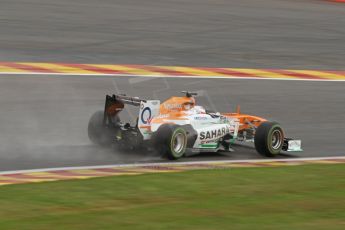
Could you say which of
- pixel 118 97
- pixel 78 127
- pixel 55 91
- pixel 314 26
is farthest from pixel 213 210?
pixel 314 26

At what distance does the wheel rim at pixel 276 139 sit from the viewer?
14.0 m

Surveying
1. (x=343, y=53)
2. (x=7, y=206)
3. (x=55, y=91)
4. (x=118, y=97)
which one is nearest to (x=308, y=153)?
(x=118, y=97)

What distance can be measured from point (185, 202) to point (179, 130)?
3.77 m

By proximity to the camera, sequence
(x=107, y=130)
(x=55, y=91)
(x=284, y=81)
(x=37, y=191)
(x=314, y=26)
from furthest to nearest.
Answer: (x=314, y=26)
(x=284, y=81)
(x=55, y=91)
(x=107, y=130)
(x=37, y=191)

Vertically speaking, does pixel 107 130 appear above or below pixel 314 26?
below

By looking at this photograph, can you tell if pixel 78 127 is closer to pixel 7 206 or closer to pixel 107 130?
pixel 107 130

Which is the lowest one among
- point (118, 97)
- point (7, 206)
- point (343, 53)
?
point (7, 206)

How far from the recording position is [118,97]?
1386cm

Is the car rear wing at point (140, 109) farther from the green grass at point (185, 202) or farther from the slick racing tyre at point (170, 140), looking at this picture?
the green grass at point (185, 202)

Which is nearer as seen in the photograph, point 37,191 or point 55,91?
point 37,191

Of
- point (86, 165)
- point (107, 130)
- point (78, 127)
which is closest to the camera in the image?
point (86, 165)

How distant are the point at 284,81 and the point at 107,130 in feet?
22.3

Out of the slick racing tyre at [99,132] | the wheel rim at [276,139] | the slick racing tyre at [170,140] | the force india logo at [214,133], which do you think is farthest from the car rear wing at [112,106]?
the wheel rim at [276,139]

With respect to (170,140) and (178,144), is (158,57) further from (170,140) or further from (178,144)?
Answer: (170,140)
